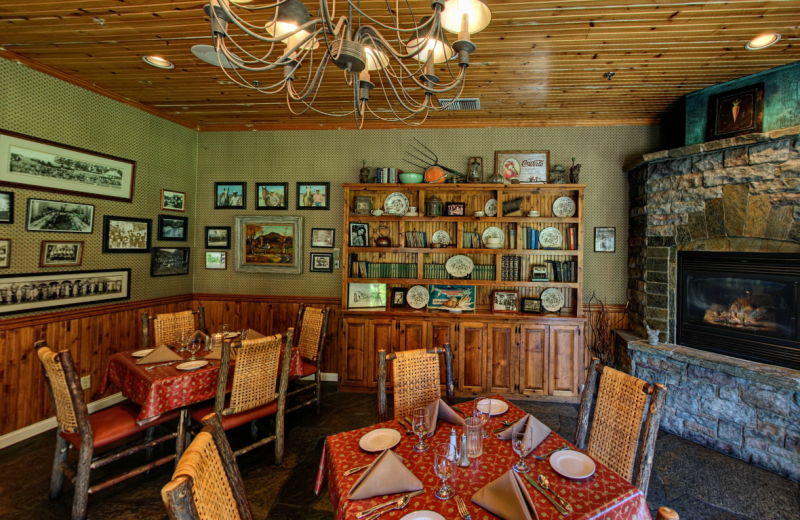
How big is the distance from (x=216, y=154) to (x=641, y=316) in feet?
17.3

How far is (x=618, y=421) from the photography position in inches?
66.6

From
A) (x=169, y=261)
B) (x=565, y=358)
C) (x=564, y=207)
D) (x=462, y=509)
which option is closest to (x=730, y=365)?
(x=565, y=358)

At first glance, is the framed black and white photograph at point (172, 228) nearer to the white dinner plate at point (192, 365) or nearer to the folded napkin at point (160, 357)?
the folded napkin at point (160, 357)

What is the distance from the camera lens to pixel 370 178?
4121 millimetres

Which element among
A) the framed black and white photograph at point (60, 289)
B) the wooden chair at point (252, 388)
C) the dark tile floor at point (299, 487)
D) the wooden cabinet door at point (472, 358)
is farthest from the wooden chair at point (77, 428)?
the wooden cabinet door at point (472, 358)

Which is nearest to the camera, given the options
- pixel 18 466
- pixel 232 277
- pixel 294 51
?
pixel 294 51

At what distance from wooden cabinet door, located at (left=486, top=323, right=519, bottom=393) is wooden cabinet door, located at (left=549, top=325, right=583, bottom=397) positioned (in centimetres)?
38

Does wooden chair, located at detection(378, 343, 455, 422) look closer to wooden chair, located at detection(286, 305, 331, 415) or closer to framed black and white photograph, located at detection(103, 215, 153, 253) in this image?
wooden chair, located at detection(286, 305, 331, 415)

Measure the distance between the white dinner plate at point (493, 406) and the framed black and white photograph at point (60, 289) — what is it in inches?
145

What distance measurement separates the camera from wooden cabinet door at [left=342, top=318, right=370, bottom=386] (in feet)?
12.6

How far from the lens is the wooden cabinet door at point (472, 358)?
12.2ft

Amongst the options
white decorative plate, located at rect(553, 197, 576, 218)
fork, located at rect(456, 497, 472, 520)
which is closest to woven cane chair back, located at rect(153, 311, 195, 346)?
fork, located at rect(456, 497, 472, 520)

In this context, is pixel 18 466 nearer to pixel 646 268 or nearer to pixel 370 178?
pixel 370 178

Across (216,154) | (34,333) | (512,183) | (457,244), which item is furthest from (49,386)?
(512,183)
